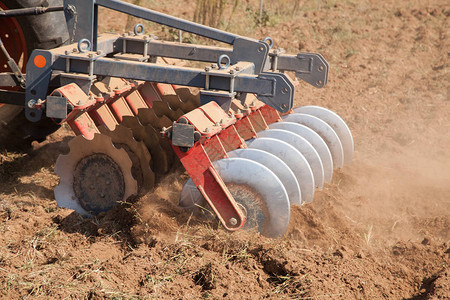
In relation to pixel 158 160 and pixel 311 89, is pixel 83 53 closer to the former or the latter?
pixel 158 160

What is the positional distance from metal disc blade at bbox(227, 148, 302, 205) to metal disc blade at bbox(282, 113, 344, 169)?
1308 millimetres

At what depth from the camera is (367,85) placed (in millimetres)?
8688

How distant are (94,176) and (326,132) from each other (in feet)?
7.26

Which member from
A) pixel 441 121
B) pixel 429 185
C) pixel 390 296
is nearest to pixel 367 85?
pixel 441 121

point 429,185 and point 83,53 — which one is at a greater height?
point 83,53

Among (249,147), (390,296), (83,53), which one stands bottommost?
(390,296)

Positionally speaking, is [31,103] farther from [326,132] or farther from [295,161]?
[326,132]

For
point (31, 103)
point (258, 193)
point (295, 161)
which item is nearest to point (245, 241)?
point (258, 193)

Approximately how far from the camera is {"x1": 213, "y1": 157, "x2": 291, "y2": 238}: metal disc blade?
389cm

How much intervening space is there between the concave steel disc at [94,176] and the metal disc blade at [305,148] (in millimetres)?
1241

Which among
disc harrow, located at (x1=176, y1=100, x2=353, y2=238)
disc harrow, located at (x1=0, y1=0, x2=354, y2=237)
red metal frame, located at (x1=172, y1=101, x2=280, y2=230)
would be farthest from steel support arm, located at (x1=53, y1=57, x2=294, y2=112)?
disc harrow, located at (x1=176, y1=100, x2=353, y2=238)

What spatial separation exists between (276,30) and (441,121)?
4.36 meters

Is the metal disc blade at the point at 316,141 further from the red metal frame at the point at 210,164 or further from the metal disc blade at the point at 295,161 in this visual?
the red metal frame at the point at 210,164

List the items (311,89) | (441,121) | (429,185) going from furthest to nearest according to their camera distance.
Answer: (311,89), (441,121), (429,185)
